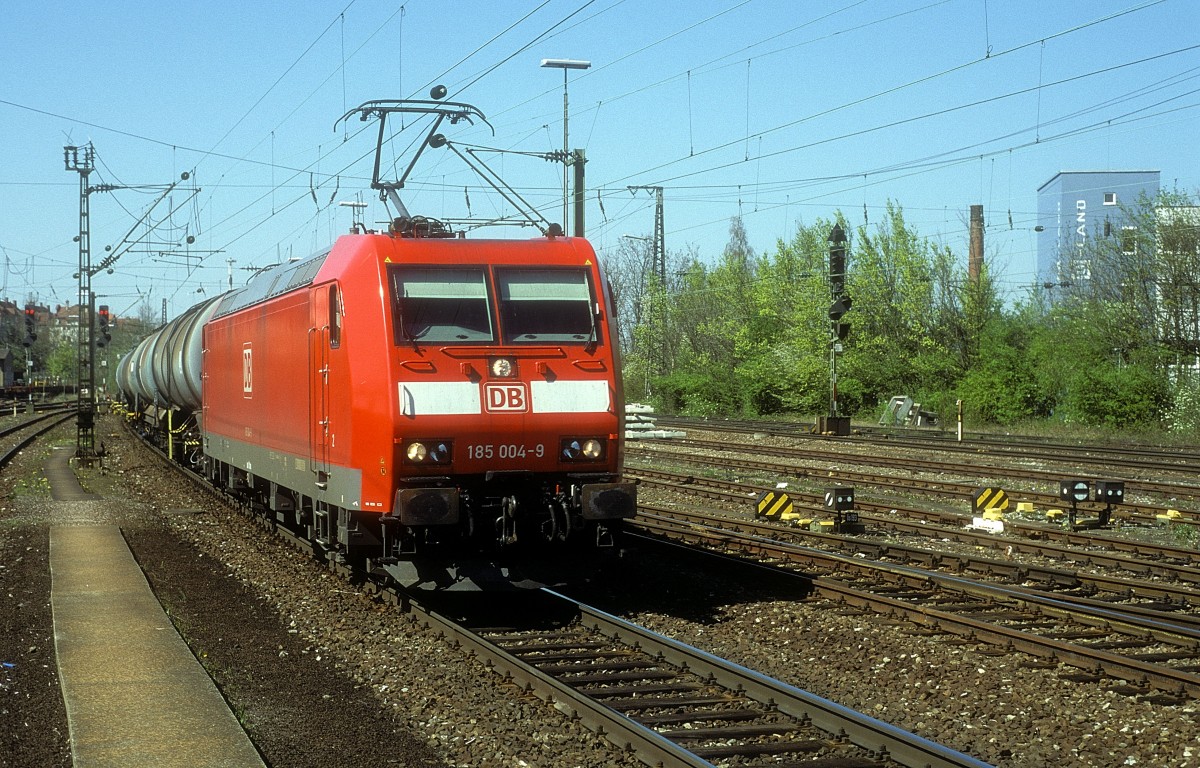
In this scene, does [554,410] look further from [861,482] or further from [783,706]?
[861,482]

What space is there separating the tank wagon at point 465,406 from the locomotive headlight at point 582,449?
1cm

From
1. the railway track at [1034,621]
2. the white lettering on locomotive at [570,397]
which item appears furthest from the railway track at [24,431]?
the railway track at [1034,621]

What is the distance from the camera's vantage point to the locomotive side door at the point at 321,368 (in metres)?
10.7

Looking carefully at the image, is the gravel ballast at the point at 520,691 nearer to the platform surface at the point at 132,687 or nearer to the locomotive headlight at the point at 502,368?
the platform surface at the point at 132,687

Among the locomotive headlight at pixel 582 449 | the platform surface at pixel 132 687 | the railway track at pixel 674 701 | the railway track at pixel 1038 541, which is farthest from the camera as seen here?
the railway track at pixel 1038 541

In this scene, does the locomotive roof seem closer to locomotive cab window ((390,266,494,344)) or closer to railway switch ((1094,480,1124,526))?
locomotive cab window ((390,266,494,344))

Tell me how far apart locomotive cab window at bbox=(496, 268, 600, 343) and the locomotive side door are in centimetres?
148

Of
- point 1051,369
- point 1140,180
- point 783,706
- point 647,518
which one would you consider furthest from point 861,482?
point 1140,180

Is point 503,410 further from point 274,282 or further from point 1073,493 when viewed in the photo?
point 1073,493

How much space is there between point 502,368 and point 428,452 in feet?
3.20

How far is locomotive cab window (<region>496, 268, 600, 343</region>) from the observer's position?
10500 mm

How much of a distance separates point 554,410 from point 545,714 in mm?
3371

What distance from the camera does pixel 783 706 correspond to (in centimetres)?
725

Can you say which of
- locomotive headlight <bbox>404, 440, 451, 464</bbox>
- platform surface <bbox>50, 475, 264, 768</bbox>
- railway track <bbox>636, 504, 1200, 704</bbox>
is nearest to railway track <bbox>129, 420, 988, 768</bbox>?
locomotive headlight <bbox>404, 440, 451, 464</bbox>
